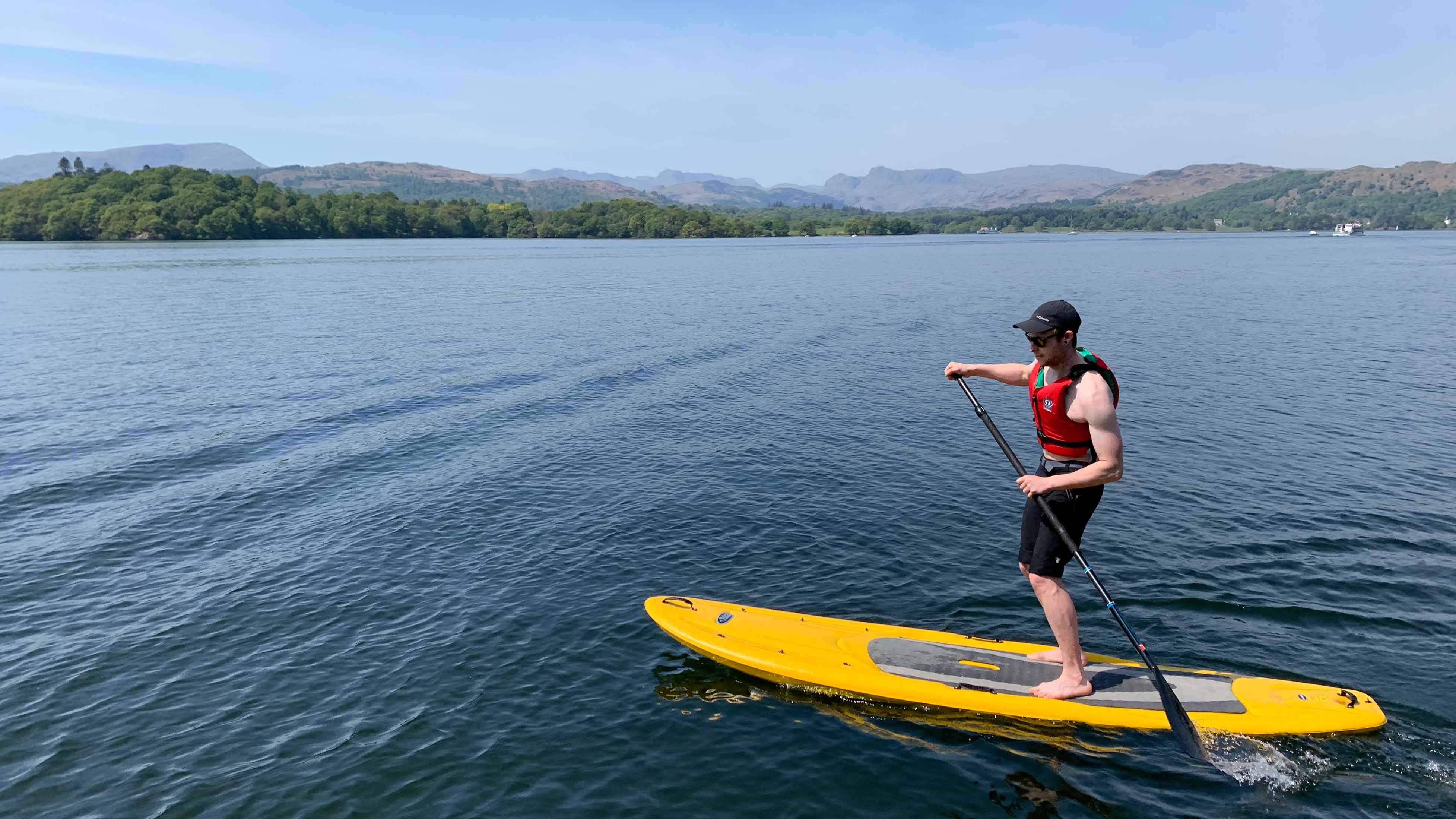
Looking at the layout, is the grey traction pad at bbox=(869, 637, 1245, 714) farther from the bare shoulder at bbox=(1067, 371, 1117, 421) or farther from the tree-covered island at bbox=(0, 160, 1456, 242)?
the tree-covered island at bbox=(0, 160, 1456, 242)

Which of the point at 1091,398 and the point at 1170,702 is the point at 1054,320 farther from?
the point at 1170,702

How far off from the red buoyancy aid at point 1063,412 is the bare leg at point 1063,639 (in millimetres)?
1483

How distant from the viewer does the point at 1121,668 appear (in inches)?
390

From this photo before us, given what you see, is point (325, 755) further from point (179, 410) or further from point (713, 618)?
point (179, 410)

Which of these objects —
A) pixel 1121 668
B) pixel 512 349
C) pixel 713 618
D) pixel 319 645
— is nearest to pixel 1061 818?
pixel 1121 668

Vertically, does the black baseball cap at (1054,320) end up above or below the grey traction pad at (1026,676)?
above

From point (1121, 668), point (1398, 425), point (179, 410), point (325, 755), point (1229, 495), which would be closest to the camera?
point (325, 755)

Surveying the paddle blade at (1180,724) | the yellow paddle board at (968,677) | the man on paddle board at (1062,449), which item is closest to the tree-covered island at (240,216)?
the yellow paddle board at (968,677)

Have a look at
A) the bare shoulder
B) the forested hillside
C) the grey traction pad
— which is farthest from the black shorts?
the forested hillside

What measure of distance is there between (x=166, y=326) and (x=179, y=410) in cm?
2214

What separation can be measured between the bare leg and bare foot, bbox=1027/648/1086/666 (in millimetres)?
94

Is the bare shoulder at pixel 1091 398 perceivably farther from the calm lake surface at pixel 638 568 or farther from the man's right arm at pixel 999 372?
the calm lake surface at pixel 638 568

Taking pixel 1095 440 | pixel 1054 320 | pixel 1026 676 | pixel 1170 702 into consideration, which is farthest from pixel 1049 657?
pixel 1054 320

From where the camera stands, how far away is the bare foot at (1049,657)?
9977mm
